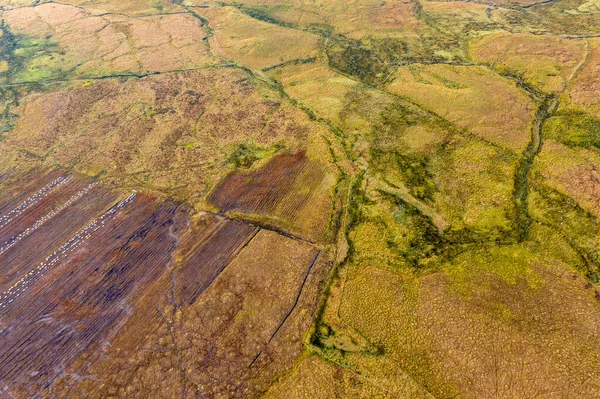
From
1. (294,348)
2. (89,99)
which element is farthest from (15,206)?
(294,348)

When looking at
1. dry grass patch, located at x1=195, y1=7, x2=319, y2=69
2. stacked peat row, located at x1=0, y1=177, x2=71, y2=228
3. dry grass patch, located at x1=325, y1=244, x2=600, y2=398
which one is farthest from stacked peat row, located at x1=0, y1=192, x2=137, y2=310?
dry grass patch, located at x1=195, y1=7, x2=319, y2=69

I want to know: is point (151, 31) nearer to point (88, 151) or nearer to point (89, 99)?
point (89, 99)

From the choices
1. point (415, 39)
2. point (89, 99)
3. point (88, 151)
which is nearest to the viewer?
point (88, 151)

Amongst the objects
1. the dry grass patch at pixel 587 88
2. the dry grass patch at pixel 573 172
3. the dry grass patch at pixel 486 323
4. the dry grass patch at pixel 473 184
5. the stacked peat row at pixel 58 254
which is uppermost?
the dry grass patch at pixel 587 88

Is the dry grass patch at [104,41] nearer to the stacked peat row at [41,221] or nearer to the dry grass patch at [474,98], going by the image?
the stacked peat row at [41,221]

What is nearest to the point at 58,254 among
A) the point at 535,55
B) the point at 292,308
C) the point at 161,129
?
the point at 161,129

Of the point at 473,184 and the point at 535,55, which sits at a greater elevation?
the point at 535,55

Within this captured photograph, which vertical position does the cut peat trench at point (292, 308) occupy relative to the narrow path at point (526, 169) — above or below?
below

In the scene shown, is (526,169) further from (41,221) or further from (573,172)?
(41,221)

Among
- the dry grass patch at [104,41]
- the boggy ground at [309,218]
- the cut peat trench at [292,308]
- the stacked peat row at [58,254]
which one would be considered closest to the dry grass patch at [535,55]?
the boggy ground at [309,218]
